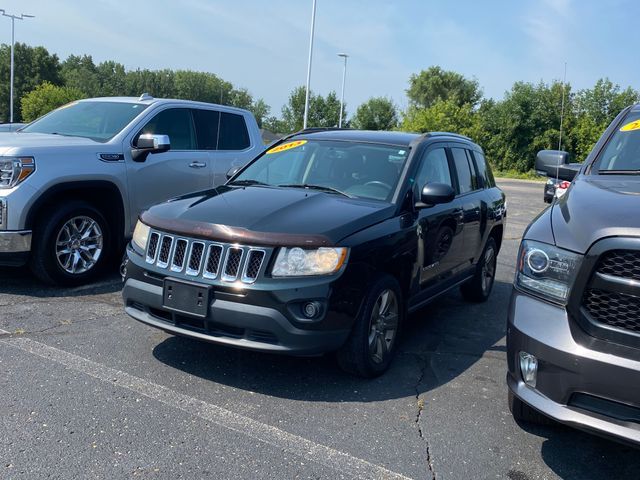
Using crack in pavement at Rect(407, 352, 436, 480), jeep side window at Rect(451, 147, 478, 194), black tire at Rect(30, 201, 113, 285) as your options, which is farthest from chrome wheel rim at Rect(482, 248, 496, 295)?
black tire at Rect(30, 201, 113, 285)

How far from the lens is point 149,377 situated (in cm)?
392

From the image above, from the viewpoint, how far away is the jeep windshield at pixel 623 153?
13.1 ft

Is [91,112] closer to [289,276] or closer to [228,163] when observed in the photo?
[228,163]

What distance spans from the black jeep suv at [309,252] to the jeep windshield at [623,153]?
1.05 meters

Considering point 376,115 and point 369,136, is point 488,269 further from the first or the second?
point 376,115

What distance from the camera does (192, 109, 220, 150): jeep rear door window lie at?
733 cm

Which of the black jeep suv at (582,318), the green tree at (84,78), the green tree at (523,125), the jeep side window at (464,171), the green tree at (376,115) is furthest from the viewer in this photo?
the green tree at (84,78)

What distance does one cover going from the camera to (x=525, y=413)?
339 centimetres

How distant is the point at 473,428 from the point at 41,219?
4.25 metres

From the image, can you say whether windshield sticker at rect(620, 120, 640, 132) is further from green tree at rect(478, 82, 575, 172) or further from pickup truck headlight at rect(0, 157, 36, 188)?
green tree at rect(478, 82, 575, 172)

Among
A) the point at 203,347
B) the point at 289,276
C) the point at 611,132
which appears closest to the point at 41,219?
the point at 203,347

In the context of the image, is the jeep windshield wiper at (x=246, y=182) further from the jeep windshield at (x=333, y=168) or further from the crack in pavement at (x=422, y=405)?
the crack in pavement at (x=422, y=405)

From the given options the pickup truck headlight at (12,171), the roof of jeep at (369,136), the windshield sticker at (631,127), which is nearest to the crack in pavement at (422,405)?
the roof of jeep at (369,136)

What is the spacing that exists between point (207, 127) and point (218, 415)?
4.74 metres
